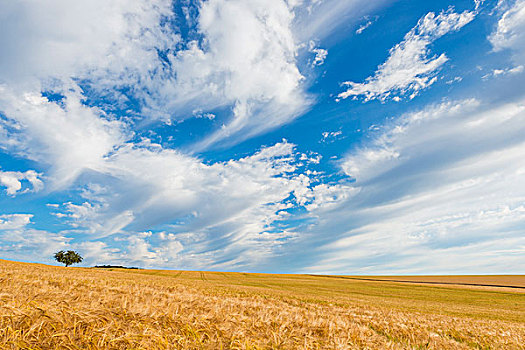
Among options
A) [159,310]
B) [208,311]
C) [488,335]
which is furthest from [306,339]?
[488,335]

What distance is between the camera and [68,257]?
10081 cm

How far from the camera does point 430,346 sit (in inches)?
286

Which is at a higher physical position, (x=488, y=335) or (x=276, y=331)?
(x=276, y=331)

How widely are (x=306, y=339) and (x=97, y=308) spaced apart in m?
3.69

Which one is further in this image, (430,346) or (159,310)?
(430,346)

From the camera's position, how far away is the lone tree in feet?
328

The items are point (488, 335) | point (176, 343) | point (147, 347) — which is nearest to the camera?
point (147, 347)

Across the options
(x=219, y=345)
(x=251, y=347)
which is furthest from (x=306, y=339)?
(x=219, y=345)

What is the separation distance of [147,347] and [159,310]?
1642 millimetres

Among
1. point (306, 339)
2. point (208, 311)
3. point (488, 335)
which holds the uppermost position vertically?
point (208, 311)

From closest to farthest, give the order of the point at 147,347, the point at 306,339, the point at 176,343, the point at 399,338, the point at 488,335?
the point at 147,347 → the point at 176,343 → the point at 306,339 → the point at 399,338 → the point at 488,335

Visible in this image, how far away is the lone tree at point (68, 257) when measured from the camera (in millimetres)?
99938

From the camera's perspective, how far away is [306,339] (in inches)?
205

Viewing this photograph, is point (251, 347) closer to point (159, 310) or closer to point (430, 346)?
point (159, 310)
